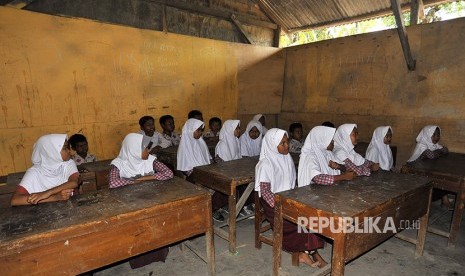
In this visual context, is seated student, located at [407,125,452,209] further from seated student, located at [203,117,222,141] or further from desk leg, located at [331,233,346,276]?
seated student, located at [203,117,222,141]

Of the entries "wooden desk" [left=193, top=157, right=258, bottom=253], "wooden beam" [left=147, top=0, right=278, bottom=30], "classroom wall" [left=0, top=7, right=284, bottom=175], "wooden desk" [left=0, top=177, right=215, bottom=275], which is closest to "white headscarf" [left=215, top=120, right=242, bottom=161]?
"wooden desk" [left=193, top=157, right=258, bottom=253]

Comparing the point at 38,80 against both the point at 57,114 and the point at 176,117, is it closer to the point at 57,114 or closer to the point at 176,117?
the point at 57,114

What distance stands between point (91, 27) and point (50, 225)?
Result: 4.04 m

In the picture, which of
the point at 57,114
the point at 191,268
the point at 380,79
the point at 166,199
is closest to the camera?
the point at 166,199

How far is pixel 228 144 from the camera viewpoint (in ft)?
15.5

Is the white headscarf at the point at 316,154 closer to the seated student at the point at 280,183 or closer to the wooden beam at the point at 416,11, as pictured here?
the seated student at the point at 280,183

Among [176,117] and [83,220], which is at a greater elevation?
[176,117]

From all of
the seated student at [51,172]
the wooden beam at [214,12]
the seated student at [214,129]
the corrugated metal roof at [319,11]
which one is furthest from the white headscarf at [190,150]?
the corrugated metal roof at [319,11]

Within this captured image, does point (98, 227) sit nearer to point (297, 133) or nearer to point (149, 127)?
point (149, 127)

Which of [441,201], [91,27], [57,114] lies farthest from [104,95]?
[441,201]

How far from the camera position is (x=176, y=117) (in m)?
5.96

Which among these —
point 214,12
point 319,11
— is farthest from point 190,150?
point 319,11

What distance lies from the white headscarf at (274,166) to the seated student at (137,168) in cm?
97

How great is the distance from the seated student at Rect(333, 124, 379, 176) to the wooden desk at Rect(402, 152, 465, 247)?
0.75 m
